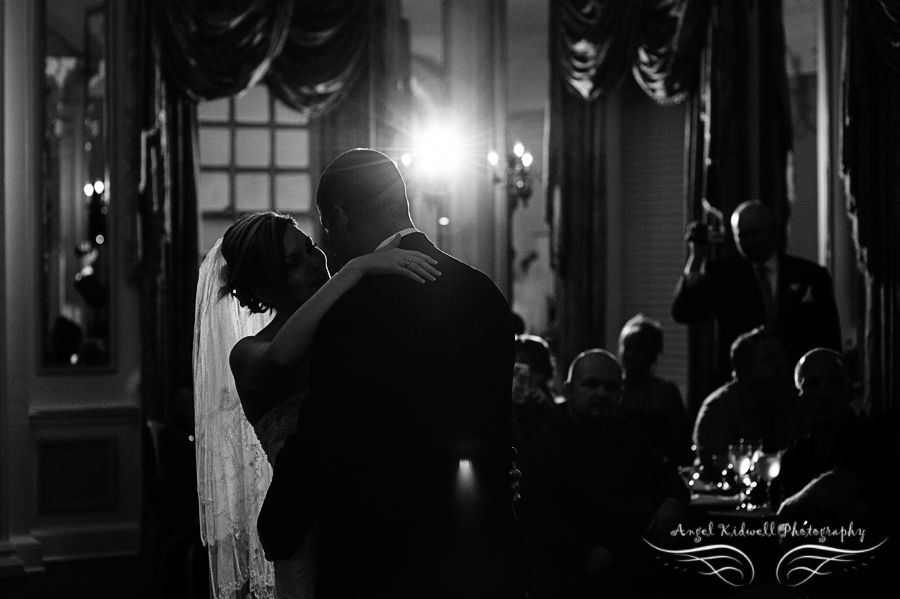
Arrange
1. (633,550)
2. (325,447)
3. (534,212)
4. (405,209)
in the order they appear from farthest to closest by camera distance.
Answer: (534,212)
(633,550)
(405,209)
(325,447)

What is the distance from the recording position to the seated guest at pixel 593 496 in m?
3.67

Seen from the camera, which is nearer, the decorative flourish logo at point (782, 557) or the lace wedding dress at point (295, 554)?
the lace wedding dress at point (295, 554)

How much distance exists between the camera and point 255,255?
8.38 ft

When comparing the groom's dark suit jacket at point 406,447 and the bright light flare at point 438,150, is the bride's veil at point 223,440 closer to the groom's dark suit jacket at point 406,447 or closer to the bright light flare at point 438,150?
the groom's dark suit jacket at point 406,447

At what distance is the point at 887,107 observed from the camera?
6422mm

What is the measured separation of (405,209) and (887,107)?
4962 mm

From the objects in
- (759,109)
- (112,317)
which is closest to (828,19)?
(759,109)

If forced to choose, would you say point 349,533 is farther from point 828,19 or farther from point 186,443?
point 828,19

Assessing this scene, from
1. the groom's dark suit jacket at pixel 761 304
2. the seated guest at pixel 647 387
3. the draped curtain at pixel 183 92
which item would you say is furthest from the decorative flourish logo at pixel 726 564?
the draped curtain at pixel 183 92

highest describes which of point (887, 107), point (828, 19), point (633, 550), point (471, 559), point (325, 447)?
point (828, 19)

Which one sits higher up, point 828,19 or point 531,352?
point 828,19

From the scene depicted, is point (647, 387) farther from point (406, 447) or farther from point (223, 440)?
point (406, 447)

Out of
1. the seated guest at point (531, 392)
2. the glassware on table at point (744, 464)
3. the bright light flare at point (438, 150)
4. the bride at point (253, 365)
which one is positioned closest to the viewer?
the bride at point (253, 365)

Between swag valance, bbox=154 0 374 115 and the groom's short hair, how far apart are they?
4738mm
